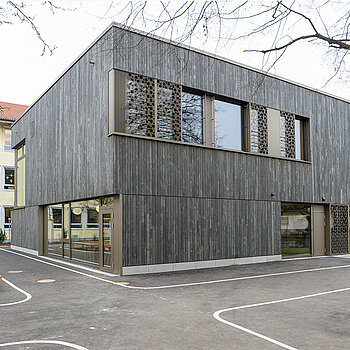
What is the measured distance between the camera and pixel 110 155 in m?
11.7

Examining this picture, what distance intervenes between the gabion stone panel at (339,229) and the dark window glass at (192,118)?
7.80 metres

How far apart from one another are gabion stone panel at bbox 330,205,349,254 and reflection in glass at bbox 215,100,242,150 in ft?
20.0

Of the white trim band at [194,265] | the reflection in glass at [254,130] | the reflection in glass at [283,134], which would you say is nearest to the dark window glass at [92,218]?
the white trim band at [194,265]

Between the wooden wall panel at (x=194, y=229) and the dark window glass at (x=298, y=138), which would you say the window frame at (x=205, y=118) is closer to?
the dark window glass at (x=298, y=138)

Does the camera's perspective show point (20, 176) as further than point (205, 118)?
Yes

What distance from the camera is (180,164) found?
12938 mm

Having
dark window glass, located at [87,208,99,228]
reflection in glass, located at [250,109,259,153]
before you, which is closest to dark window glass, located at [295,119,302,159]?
reflection in glass, located at [250,109,259,153]

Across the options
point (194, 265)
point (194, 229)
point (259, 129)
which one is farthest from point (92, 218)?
point (259, 129)

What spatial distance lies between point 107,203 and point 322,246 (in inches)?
388

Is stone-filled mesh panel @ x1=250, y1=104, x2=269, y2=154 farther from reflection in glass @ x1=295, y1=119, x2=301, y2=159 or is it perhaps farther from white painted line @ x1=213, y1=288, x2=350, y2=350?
white painted line @ x1=213, y1=288, x2=350, y2=350

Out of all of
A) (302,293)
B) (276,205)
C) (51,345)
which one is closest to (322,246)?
(276,205)

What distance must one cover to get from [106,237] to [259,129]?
22.9 ft

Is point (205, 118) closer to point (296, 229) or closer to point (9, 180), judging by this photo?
point (296, 229)

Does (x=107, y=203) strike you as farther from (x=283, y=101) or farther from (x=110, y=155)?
(x=283, y=101)
